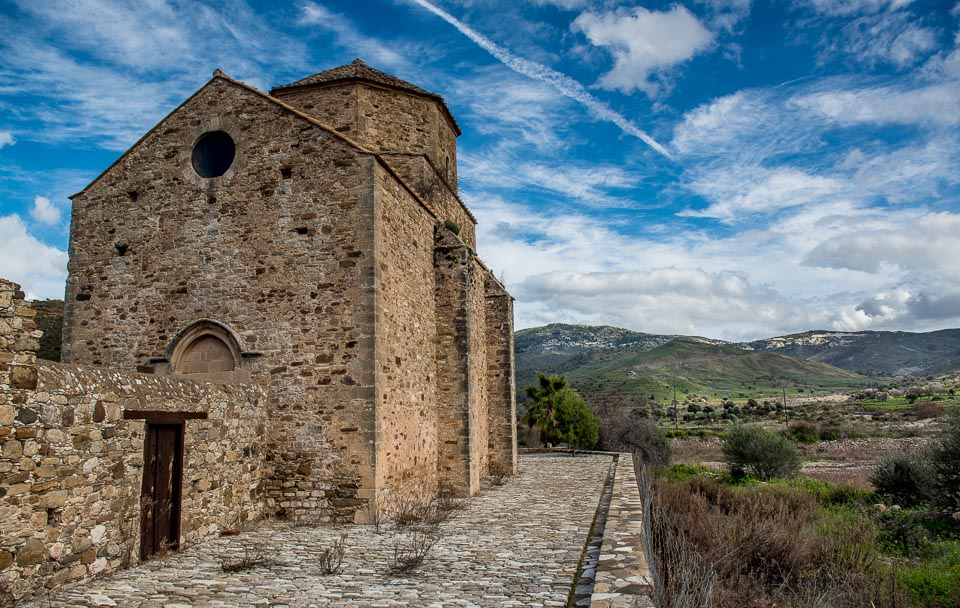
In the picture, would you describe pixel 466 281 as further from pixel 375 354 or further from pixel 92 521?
pixel 92 521

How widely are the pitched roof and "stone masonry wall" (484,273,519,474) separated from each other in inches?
230

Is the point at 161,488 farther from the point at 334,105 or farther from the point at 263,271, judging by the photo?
the point at 334,105

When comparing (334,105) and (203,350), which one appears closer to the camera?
(203,350)

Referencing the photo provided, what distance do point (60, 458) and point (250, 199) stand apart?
6130 mm

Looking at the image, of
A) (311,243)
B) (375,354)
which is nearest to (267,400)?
(375,354)

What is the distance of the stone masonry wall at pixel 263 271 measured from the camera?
10297 mm

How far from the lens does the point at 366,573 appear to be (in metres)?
6.77

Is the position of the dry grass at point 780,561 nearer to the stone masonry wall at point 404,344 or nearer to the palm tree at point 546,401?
the stone masonry wall at point 404,344

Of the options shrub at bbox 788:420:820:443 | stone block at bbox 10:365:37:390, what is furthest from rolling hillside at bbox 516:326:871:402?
stone block at bbox 10:365:37:390

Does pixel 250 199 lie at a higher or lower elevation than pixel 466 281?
higher

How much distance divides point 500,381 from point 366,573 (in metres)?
10.8

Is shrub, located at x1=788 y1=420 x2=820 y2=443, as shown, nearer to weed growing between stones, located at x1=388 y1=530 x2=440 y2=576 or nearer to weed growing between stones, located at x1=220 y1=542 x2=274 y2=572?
weed growing between stones, located at x1=388 y1=530 x2=440 y2=576

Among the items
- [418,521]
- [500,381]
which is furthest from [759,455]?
[418,521]

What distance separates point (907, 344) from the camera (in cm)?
14762
